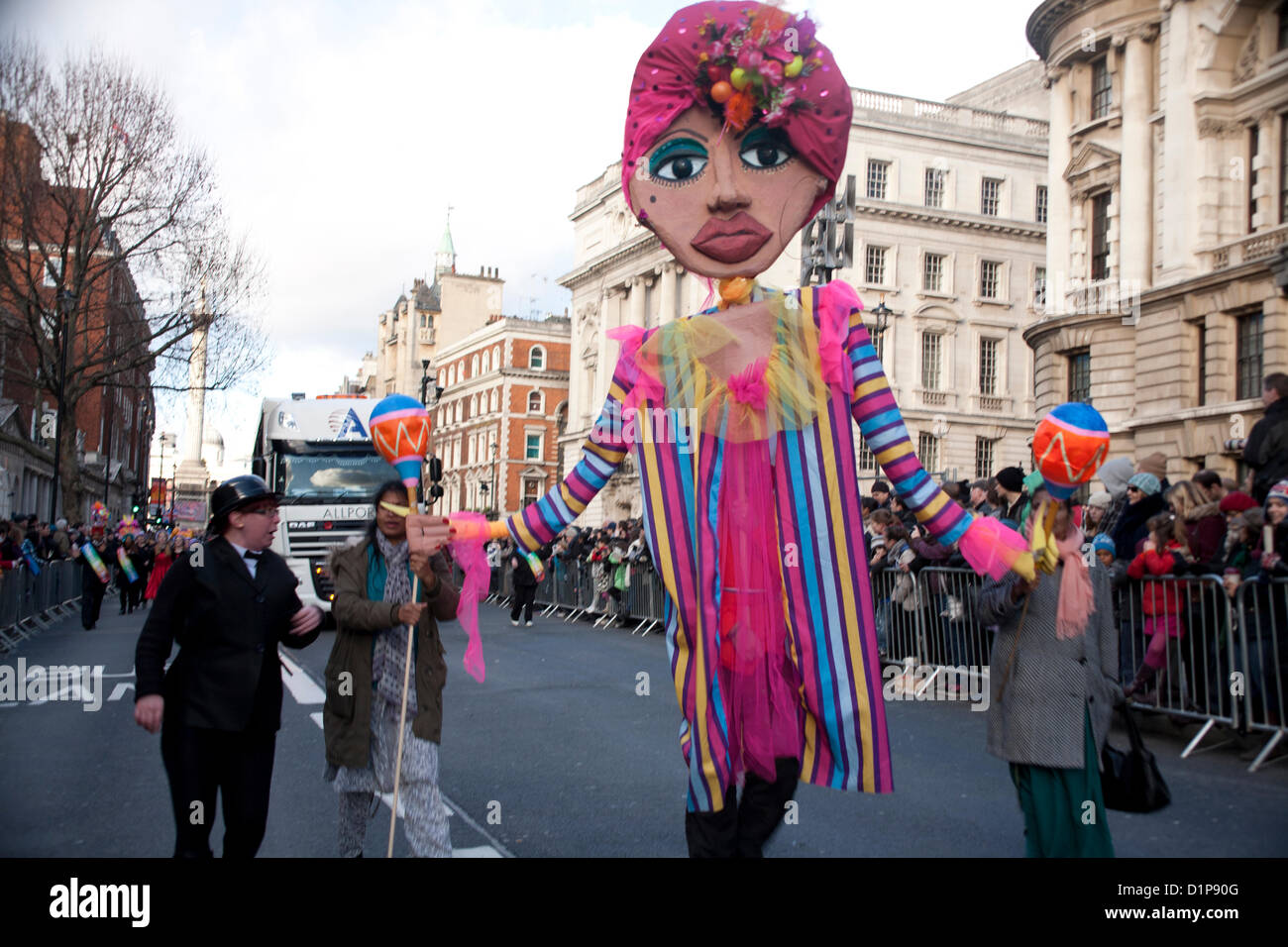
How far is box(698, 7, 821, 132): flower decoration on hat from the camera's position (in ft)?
11.9

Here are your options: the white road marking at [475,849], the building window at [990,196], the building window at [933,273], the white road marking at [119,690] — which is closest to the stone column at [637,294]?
the building window at [933,273]

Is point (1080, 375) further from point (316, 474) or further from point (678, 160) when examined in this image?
point (678, 160)

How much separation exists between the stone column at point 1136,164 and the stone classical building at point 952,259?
1935cm

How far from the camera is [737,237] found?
3.76 metres

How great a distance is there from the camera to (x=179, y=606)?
4.12 meters

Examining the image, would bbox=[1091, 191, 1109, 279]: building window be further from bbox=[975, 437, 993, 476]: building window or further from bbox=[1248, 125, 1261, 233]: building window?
bbox=[975, 437, 993, 476]: building window

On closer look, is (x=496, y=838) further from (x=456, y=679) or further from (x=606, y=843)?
(x=456, y=679)

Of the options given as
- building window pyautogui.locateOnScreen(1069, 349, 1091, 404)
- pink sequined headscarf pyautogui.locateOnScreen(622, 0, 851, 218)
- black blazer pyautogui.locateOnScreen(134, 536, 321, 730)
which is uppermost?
building window pyautogui.locateOnScreen(1069, 349, 1091, 404)

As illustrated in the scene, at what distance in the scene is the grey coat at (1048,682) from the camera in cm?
400

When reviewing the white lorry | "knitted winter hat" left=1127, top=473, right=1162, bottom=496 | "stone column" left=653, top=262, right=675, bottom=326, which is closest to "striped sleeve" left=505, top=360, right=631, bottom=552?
"knitted winter hat" left=1127, top=473, right=1162, bottom=496

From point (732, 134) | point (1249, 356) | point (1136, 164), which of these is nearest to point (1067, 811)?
point (732, 134)

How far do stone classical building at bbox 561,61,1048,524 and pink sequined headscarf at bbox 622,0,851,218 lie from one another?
4094 cm

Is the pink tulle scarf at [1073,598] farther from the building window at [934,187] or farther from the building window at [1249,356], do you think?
the building window at [934,187]
